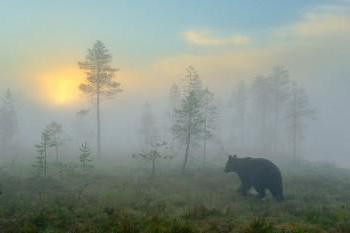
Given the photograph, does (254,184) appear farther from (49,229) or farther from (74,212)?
(49,229)

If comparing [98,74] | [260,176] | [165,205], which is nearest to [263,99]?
[98,74]

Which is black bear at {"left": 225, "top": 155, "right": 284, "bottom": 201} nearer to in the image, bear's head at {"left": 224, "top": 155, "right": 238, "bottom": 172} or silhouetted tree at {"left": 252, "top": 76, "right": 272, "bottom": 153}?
bear's head at {"left": 224, "top": 155, "right": 238, "bottom": 172}

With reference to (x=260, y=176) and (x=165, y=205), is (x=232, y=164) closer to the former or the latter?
(x=260, y=176)

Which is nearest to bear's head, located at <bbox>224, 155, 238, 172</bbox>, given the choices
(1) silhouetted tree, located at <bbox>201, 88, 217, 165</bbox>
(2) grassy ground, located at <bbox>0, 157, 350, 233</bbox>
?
(2) grassy ground, located at <bbox>0, 157, 350, 233</bbox>

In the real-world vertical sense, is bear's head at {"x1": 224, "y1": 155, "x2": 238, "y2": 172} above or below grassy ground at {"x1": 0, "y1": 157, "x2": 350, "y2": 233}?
above

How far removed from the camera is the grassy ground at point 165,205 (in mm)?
11312

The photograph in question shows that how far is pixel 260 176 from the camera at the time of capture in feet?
70.4

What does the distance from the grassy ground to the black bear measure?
0.68 meters

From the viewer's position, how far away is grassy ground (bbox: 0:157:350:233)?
11.3 meters

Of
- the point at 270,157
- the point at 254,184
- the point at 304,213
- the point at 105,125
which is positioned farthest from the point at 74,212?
the point at 105,125

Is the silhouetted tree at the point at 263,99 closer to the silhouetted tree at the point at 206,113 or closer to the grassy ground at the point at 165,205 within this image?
the silhouetted tree at the point at 206,113

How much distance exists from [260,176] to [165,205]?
709 centimetres

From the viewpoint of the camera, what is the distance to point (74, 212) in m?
13.1

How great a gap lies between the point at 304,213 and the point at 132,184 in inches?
512
